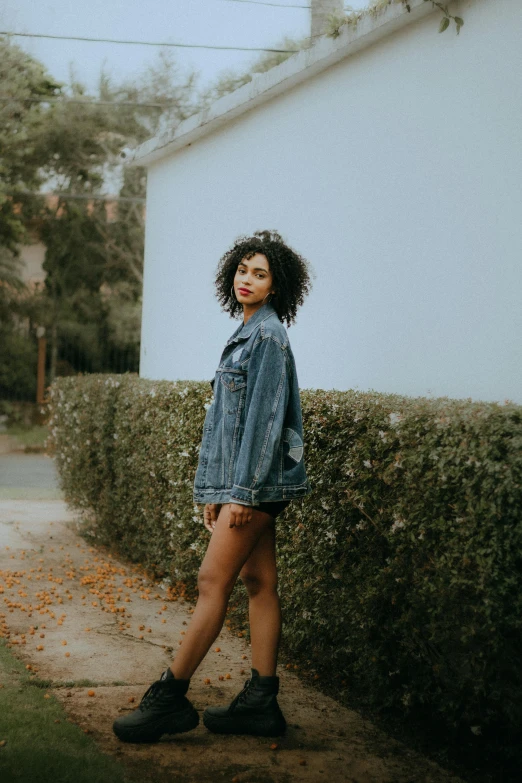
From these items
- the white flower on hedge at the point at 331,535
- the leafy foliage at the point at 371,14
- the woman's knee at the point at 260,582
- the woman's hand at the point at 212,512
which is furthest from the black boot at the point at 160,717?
the leafy foliage at the point at 371,14

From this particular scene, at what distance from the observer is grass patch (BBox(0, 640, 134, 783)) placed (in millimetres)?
3387

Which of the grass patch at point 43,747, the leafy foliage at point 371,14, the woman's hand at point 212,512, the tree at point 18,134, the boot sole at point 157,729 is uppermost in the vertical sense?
the tree at point 18,134

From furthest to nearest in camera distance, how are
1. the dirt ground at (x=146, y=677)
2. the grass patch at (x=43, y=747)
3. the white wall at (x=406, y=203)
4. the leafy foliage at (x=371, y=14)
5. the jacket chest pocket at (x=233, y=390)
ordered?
the leafy foliage at (x=371, y=14) < the white wall at (x=406, y=203) < the jacket chest pocket at (x=233, y=390) < the dirt ground at (x=146, y=677) < the grass patch at (x=43, y=747)

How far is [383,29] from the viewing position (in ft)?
18.2

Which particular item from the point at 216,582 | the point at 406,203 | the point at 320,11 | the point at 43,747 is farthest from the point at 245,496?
the point at 320,11

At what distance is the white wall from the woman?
4.18 feet

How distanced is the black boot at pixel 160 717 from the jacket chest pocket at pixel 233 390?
1.19 meters

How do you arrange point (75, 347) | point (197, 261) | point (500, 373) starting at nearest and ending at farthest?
point (500, 373), point (197, 261), point (75, 347)

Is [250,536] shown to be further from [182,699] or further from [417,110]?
[417,110]

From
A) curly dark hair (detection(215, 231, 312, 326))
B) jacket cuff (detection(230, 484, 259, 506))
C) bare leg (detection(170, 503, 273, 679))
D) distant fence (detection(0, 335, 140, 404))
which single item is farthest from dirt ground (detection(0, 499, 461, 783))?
distant fence (detection(0, 335, 140, 404))

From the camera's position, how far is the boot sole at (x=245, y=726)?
3875 mm

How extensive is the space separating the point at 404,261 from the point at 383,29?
1.53 m

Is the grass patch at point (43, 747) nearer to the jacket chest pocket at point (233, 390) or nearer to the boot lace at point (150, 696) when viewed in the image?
the boot lace at point (150, 696)

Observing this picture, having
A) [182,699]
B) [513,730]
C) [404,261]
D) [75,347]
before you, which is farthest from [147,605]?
[75,347]
